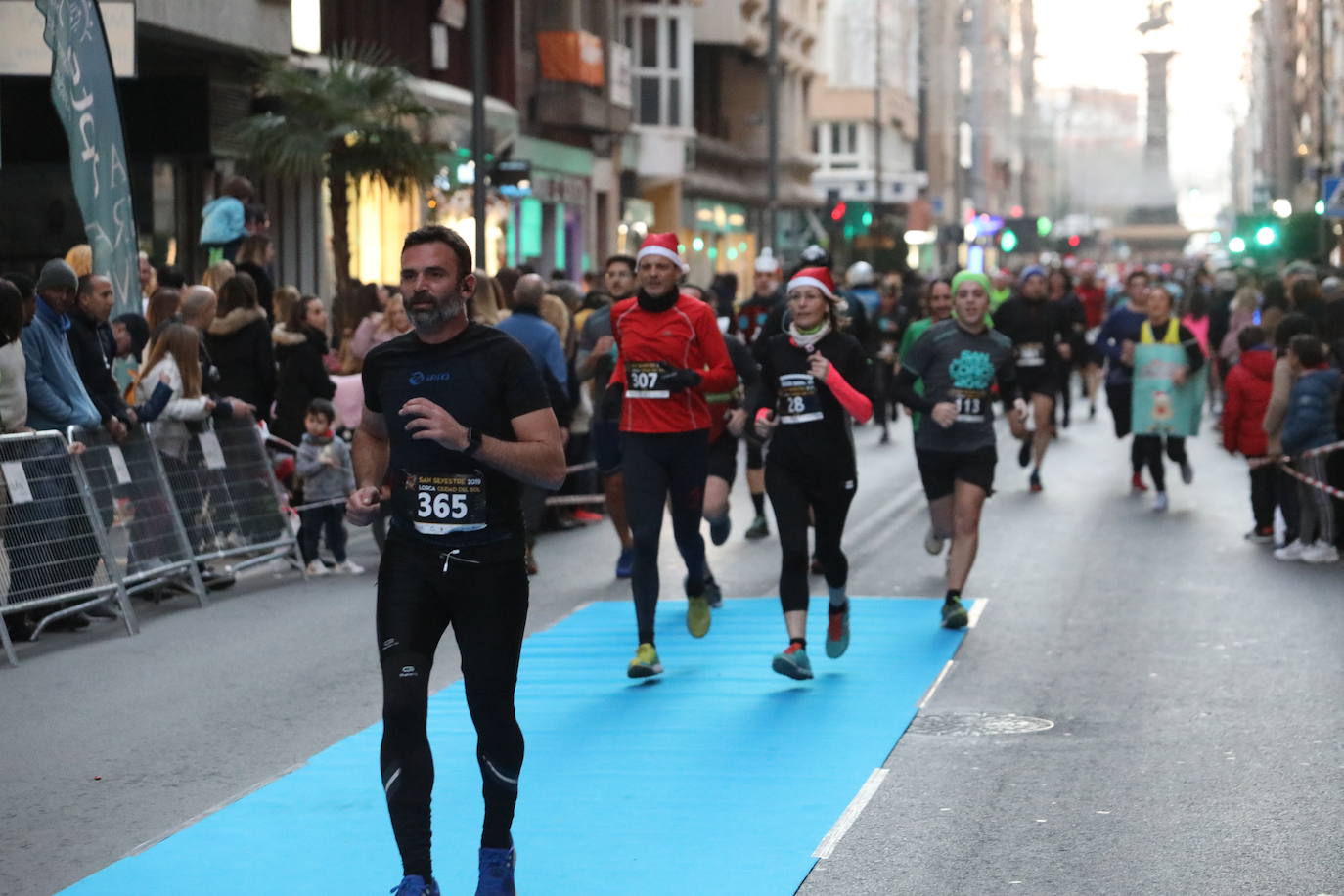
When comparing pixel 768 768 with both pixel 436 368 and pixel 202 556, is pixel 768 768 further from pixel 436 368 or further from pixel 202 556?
pixel 202 556

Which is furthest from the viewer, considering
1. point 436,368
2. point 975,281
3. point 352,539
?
point 352,539

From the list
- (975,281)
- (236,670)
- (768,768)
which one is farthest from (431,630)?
(975,281)

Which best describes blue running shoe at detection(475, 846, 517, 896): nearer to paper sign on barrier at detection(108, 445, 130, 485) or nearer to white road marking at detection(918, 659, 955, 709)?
white road marking at detection(918, 659, 955, 709)

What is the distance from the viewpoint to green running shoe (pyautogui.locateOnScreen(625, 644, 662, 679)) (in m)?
10.5

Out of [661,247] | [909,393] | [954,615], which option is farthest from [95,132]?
[954,615]

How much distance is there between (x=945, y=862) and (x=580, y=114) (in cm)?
3434

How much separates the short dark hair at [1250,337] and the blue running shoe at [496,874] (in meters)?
11.8

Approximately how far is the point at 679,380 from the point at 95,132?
597 centimetres

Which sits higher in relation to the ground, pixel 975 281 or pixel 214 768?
pixel 975 281

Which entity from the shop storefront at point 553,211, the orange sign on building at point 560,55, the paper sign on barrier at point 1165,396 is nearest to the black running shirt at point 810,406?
the paper sign on barrier at point 1165,396

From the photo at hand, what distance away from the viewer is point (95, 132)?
14891mm

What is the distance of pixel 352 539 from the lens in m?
17.0

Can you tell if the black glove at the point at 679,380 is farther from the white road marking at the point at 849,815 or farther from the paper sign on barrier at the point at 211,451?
the paper sign on barrier at the point at 211,451

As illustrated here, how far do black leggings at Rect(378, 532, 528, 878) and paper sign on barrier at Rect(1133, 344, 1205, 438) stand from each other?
44.2 ft
